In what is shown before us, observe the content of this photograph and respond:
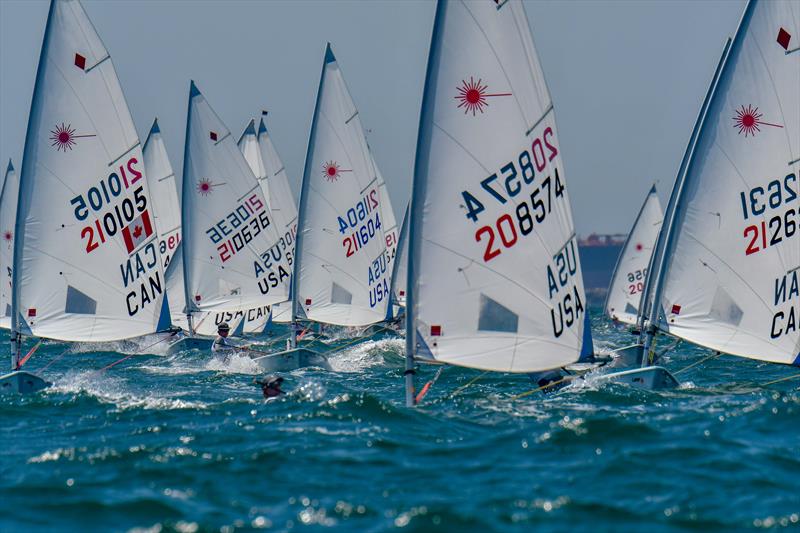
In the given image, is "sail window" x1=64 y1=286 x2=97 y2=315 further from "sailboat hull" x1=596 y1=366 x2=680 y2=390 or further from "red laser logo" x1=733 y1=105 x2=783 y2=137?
"red laser logo" x1=733 y1=105 x2=783 y2=137

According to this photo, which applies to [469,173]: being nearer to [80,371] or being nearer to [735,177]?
[735,177]

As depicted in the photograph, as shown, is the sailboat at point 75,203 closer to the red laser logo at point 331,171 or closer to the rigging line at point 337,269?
the rigging line at point 337,269

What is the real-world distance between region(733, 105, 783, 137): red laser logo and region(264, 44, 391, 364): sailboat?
13.6 meters

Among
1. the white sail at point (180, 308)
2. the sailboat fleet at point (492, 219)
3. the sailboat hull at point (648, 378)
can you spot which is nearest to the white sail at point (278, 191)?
the white sail at point (180, 308)

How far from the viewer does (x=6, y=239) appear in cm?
4019

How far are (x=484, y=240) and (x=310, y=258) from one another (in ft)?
47.7

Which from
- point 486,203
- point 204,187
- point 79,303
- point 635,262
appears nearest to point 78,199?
point 79,303

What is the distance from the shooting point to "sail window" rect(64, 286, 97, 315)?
21047 mm

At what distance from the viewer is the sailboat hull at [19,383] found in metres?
19.7

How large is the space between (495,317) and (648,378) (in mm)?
4156

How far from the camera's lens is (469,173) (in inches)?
609

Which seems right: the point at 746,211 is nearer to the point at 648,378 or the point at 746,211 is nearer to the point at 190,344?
the point at 648,378

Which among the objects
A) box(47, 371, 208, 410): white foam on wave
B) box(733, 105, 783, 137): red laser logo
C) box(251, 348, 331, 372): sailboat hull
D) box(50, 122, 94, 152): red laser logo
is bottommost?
box(47, 371, 208, 410): white foam on wave

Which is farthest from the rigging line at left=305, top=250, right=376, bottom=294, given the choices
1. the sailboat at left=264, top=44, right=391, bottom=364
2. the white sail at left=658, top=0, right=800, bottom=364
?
the white sail at left=658, top=0, right=800, bottom=364
